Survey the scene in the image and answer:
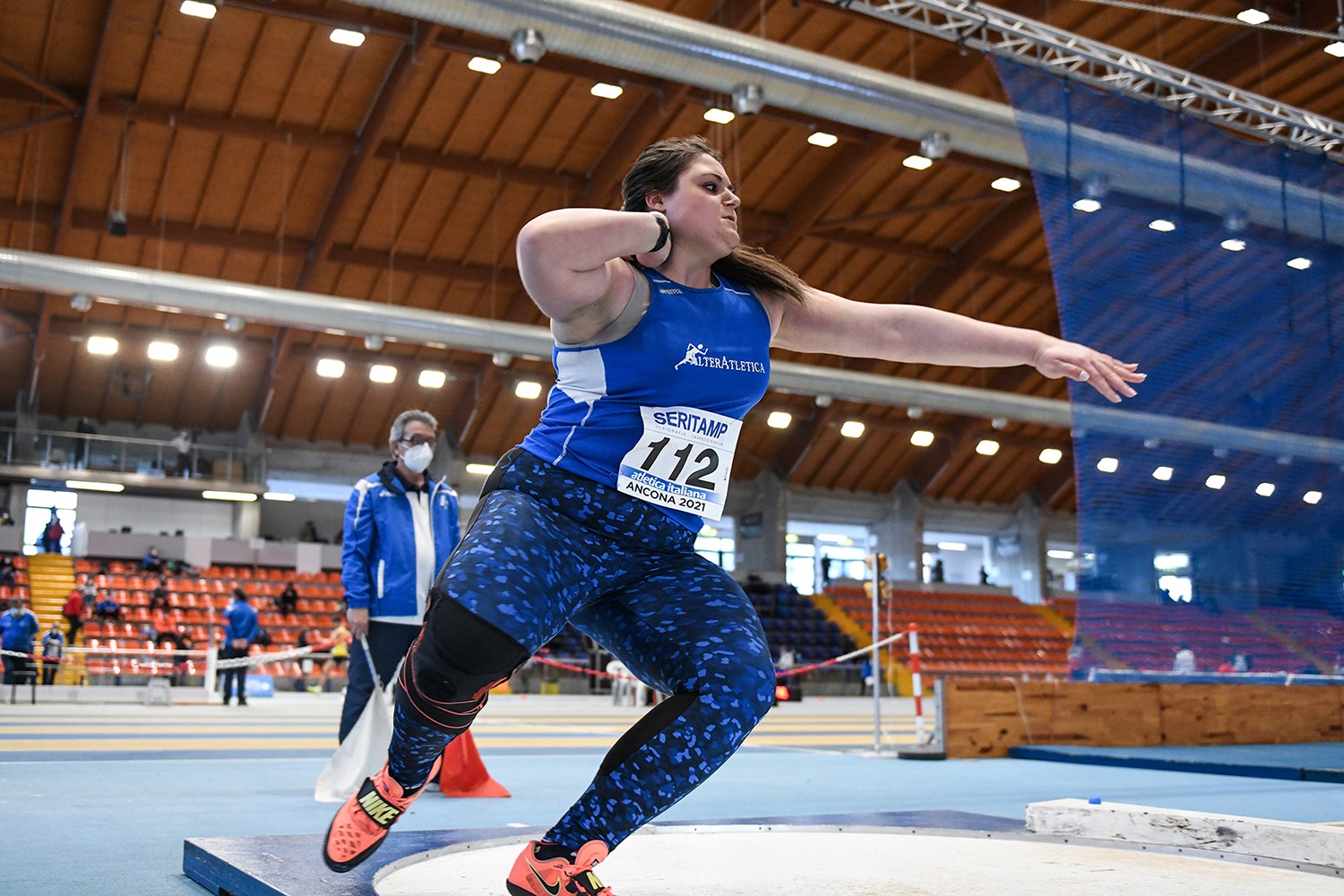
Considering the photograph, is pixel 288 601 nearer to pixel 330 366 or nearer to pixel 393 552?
pixel 330 366

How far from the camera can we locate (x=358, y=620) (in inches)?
200

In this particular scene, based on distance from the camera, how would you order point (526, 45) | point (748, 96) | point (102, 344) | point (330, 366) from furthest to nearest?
point (330, 366) → point (102, 344) → point (748, 96) → point (526, 45)

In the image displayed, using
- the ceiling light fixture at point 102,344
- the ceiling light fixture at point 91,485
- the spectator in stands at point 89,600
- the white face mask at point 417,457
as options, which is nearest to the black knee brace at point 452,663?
the white face mask at point 417,457

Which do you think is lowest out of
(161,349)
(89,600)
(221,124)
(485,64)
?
(89,600)

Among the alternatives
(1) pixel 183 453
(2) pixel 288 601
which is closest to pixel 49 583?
(1) pixel 183 453

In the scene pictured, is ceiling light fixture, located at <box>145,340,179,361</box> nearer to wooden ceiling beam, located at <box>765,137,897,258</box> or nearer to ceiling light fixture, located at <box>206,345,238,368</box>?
ceiling light fixture, located at <box>206,345,238,368</box>

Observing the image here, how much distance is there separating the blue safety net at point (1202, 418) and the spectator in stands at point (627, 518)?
512 centimetres

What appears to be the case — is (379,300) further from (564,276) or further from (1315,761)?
(564,276)

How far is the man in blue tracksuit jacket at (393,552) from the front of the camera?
5.12 meters

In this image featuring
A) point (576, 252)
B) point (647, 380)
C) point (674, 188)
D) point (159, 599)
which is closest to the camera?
point (576, 252)

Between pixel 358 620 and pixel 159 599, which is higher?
pixel 159 599

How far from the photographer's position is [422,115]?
1839 cm

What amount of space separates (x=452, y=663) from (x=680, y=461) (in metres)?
0.56

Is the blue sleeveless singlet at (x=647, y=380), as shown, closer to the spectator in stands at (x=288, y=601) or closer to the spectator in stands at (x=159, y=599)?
the spectator in stands at (x=159, y=599)
